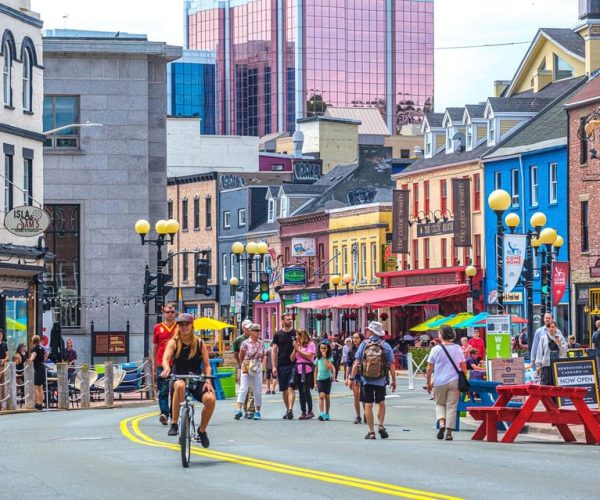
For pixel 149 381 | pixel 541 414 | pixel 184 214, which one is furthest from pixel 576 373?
pixel 184 214

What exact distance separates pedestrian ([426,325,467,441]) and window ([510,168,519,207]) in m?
47.4

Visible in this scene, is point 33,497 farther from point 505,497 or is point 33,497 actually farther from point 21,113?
point 21,113

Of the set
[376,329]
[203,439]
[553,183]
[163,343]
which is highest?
[553,183]

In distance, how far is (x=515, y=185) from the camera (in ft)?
235

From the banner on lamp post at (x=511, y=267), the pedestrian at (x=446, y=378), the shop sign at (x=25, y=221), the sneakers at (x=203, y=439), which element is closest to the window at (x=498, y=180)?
the shop sign at (x=25, y=221)

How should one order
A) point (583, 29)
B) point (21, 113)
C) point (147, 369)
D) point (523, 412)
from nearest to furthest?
point (523, 412)
point (147, 369)
point (21, 113)
point (583, 29)

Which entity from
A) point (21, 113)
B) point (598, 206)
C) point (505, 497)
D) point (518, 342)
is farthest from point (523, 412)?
point (598, 206)

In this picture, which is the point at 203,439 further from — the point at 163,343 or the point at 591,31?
the point at 591,31

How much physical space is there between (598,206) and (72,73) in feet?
68.0

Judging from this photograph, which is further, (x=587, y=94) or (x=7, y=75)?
(x=587, y=94)

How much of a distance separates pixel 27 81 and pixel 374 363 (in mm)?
26119

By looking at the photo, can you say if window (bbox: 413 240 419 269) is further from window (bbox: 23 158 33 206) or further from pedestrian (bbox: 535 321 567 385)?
pedestrian (bbox: 535 321 567 385)

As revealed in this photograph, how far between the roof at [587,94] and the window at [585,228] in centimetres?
392

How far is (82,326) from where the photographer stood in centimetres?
5666
